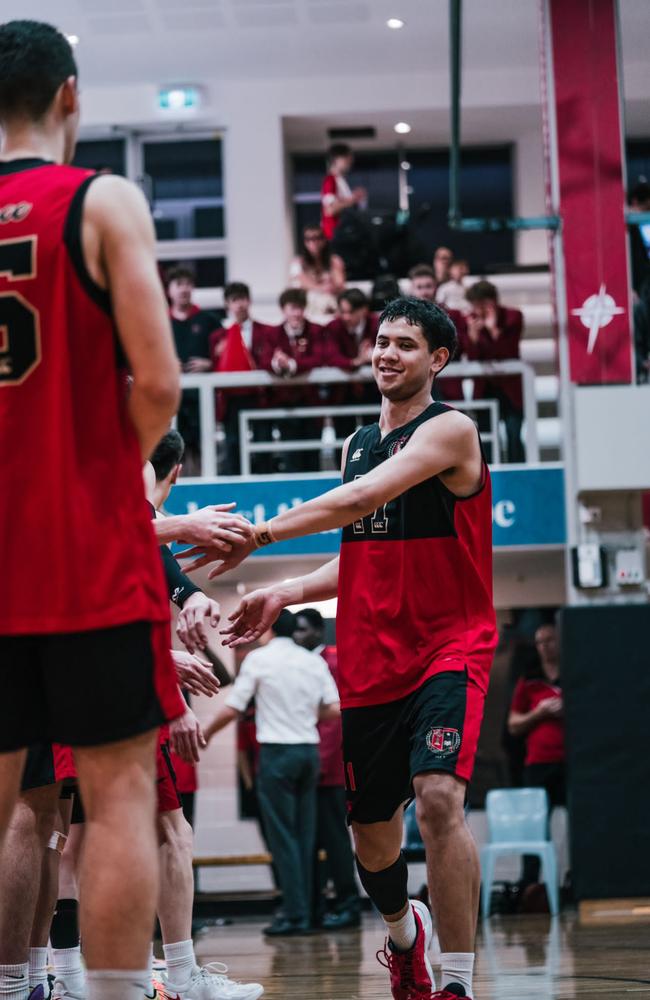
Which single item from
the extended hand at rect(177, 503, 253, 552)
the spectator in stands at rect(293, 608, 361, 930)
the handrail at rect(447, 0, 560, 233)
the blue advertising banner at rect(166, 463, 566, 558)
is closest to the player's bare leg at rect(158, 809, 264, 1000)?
the extended hand at rect(177, 503, 253, 552)

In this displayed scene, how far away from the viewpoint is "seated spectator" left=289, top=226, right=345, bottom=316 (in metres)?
12.5

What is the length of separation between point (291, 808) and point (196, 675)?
565 centimetres

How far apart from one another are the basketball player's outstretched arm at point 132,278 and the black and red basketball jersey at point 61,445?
0.03m

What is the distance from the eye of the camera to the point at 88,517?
2.48 m

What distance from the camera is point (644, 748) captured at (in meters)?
9.82

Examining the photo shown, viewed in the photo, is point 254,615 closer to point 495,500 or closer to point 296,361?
point 495,500

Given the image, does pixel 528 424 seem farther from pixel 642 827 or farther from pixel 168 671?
pixel 168 671

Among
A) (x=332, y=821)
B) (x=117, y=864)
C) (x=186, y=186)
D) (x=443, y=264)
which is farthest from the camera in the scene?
(x=186, y=186)

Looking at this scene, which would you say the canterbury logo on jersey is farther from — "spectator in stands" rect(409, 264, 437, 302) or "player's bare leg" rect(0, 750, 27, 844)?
"spectator in stands" rect(409, 264, 437, 302)

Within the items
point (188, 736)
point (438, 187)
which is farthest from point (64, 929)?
point (438, 187)

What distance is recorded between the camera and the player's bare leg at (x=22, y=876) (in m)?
3.84

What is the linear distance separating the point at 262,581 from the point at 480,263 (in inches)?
221

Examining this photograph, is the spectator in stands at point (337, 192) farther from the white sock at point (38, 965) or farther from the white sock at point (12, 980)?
the white sock at point (12, 980)

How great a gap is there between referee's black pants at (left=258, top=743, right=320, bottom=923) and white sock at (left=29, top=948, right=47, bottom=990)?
471 cm
